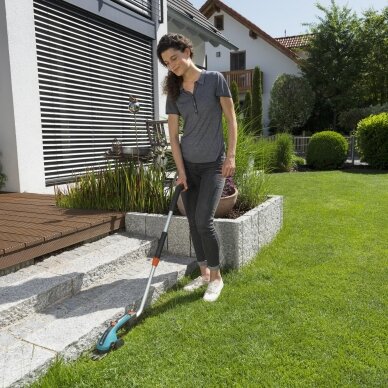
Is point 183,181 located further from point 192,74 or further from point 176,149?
point 192,74

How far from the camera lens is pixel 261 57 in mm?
21000

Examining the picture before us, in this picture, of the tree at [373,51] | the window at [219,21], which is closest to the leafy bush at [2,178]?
the tree at [373,51]

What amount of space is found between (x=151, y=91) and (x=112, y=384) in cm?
635

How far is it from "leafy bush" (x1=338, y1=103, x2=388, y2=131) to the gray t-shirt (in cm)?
1710

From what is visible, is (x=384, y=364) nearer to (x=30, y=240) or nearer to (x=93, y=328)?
(x=93, y=328)

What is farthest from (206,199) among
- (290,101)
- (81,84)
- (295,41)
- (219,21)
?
(295,41)

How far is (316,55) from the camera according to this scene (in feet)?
63.0

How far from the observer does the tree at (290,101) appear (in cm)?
1850

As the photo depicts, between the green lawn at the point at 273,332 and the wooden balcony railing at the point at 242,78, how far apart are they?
17707 mm

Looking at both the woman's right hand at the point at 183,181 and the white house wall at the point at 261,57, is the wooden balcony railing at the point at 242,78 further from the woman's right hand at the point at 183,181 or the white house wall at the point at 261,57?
the woman's right hand at the point at 183,181

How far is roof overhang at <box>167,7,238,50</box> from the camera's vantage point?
789 centimetres

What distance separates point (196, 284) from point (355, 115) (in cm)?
1745

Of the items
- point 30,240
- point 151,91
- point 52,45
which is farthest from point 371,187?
point 30,240

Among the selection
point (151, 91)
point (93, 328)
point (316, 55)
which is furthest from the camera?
point (316, 55)
